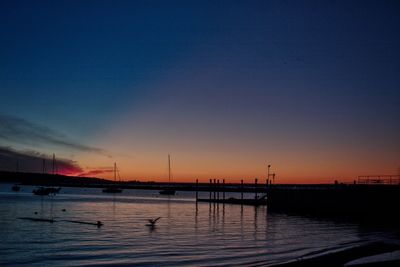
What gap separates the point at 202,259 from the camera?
Result: 29.5 m

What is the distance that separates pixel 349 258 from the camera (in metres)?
28.0

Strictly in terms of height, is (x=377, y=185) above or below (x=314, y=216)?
above

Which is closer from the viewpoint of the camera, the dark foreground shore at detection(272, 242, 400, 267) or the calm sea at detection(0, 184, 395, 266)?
the dark foreground shore at detection(272, 242, 400, 267)

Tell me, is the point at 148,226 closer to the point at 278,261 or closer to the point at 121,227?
the point at 121,227

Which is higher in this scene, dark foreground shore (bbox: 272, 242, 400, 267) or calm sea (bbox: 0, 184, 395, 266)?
dark foreground shore (bbox: 272, 242, 400, 267)

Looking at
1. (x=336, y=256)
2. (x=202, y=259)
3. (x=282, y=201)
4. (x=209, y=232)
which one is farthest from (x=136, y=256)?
(x=282, y=201)

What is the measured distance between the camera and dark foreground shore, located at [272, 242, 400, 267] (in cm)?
2490

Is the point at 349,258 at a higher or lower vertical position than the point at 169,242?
higher

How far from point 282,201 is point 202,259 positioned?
52.9 m

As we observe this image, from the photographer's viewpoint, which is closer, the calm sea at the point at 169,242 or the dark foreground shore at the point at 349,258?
the dark foreground shore at the point at 349,258

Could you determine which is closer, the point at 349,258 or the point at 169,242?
the point at 349,258

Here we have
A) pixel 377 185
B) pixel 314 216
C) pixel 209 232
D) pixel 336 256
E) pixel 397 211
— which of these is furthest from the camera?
pixel 314 216

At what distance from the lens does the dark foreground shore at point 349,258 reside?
24902mm

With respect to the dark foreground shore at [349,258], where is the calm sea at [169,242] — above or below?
below
